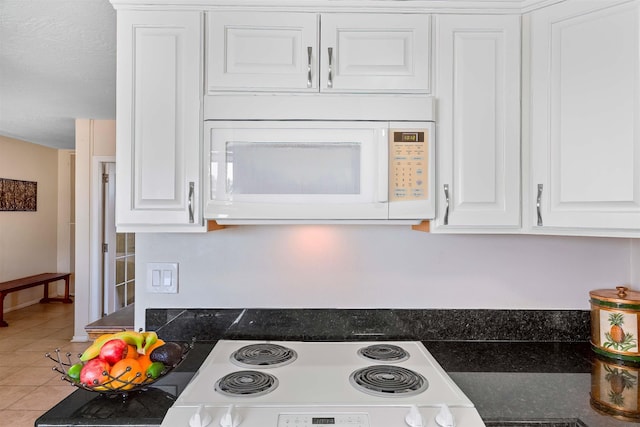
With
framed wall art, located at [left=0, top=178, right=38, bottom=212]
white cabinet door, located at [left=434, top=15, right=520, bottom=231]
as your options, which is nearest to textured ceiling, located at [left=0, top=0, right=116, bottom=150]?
framed wall art, located at [left=0, top=178, right=38, bottom=212]

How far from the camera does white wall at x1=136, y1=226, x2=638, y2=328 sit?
1.72m

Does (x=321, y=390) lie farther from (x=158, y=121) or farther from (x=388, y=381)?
(x=158, y=121)

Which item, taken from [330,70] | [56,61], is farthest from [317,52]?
[56,61]

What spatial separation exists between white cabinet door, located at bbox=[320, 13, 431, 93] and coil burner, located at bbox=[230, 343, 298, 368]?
970 mm

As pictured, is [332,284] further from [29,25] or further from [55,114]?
[55,114]

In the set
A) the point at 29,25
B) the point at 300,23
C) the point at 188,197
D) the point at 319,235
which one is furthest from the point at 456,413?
the point at 29,25

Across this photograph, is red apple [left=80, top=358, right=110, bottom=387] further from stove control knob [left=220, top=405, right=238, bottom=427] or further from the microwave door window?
the microwave door window

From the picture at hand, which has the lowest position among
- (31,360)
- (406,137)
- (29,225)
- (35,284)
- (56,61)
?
(31,360)

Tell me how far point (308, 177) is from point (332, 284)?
0.56 meters

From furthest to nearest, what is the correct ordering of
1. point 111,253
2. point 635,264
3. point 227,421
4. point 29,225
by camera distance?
1. point 29,225
2. point 111,253
3. point 635,264
4. point 227,421

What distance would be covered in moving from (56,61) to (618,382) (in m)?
3.32

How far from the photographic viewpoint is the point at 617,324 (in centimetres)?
148

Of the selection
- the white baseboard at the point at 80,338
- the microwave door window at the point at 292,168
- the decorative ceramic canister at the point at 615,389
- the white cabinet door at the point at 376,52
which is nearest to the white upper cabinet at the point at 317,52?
the white cabinet door at the point at 376,52

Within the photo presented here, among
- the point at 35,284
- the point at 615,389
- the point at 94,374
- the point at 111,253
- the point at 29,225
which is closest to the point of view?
the point at 94,374
